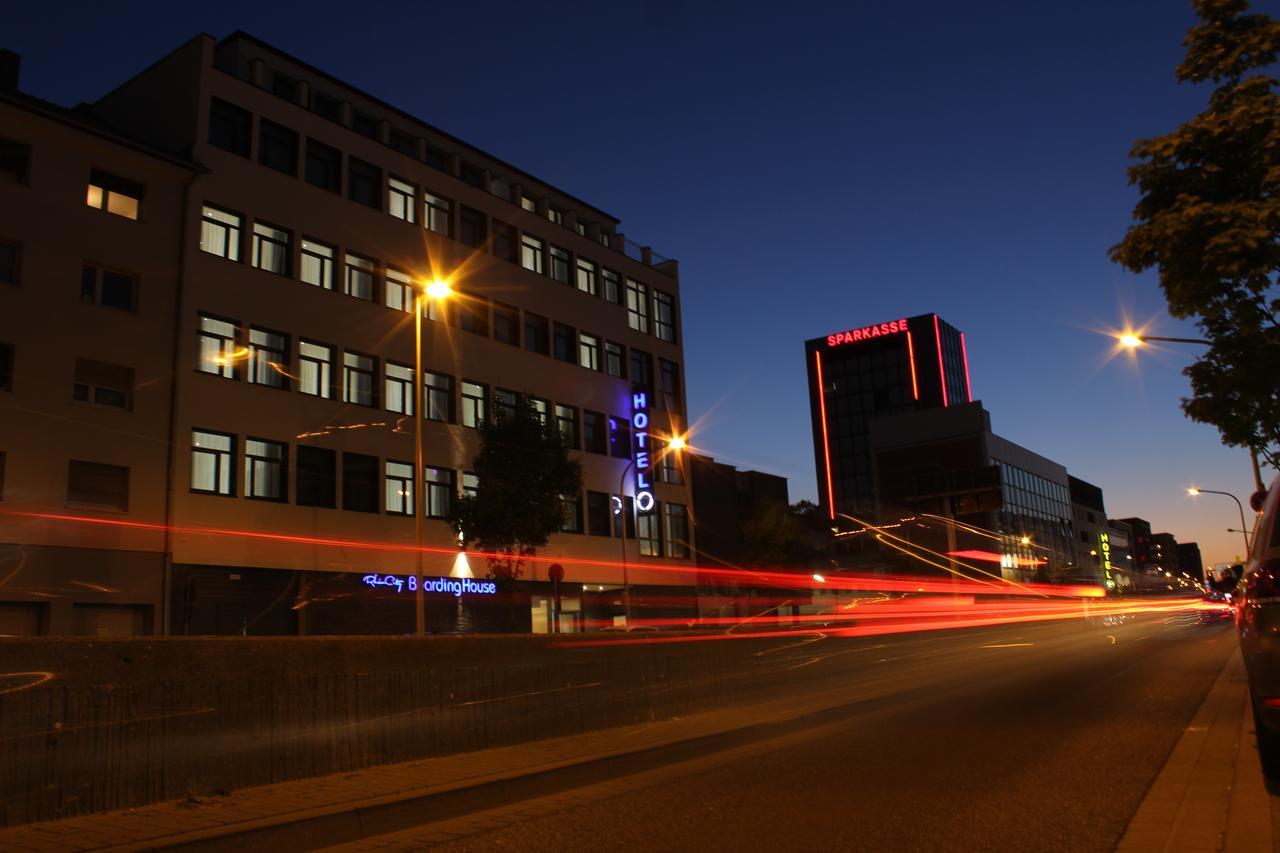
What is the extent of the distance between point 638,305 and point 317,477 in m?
22.2

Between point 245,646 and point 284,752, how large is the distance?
3.22ft

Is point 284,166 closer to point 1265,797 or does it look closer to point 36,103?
point 36,103

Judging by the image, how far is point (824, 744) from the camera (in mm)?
11250

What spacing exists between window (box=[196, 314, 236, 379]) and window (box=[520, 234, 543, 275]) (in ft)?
48.9

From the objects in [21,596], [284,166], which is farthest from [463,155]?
[21,596]

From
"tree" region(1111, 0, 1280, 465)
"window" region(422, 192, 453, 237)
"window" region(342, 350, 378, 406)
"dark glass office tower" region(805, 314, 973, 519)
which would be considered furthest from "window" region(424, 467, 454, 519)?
"dark glass office tower" region(805, 314, 973, 519)

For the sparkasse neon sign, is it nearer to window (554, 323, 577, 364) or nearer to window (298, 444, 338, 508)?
window (554, 323, 577, 364)

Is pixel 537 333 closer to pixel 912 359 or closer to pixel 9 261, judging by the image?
pixel 9 261

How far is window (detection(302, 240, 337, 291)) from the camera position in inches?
1299

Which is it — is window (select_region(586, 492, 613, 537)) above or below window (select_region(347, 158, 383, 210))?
below

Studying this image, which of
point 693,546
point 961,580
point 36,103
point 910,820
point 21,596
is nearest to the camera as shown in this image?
point 910,820

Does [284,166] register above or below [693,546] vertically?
above

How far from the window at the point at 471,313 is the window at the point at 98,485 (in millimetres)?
14847

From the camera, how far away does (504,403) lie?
36.3 m
